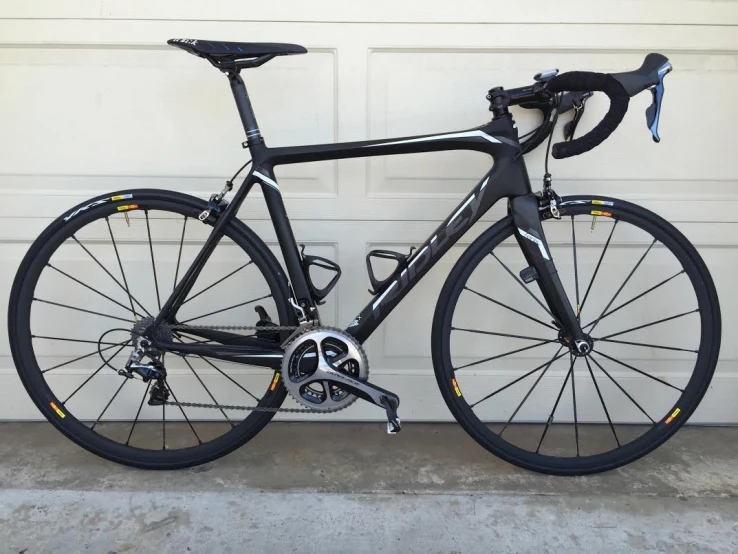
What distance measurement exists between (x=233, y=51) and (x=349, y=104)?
534mm

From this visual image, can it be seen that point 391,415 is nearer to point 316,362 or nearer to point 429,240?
point 316,362

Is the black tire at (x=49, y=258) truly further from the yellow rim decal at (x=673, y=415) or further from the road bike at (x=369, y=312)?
the yellow rim decal at (x=673, y=415)

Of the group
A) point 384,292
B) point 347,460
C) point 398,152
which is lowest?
point 347,460

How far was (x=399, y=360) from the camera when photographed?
8.34 ft

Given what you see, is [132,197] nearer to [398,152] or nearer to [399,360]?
[398,152]

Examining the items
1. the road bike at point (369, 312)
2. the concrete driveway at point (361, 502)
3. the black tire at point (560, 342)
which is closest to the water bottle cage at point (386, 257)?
the road bike at point (369, 312)

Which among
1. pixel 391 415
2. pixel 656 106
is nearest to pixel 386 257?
pixel 391 415

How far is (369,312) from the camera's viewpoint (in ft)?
6.92

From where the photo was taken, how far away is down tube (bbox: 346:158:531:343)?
2035 mm

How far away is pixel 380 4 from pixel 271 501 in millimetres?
1786

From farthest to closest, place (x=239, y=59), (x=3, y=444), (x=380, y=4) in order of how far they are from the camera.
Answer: (x=3, y=444), (x=380, y=4), (x=239, y=59)

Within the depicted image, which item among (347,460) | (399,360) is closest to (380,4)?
(399,360)

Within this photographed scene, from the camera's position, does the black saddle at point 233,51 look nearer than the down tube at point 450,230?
Yes

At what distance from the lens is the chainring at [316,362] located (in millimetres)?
2021
